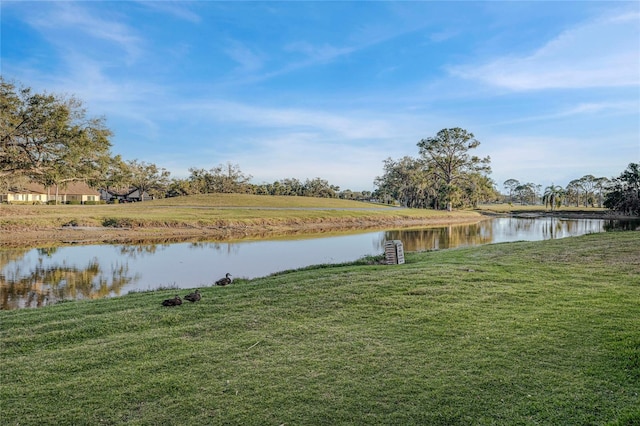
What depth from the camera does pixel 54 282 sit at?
1412 centimetres

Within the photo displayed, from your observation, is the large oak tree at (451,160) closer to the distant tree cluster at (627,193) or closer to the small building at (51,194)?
the distant tree cluster at (627,193)

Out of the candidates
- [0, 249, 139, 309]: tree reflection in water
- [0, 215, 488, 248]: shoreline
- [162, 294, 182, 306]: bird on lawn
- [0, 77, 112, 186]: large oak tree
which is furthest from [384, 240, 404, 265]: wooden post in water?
[0, 77, 112, 186]: large oak tree

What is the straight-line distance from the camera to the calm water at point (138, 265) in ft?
43.2

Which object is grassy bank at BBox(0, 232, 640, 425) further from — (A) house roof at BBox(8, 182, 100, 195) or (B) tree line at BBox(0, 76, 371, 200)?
(A) house roof at BBox(8, 182, 100, 195)

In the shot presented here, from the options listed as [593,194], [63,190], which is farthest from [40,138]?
[593,194]

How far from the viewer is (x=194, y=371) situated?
15.6ft

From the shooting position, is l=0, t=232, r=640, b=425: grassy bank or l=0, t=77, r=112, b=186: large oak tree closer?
l=0, t=232, r=640, b=425: grassy bank

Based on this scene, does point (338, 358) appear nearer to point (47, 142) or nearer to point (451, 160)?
point (47, 142)

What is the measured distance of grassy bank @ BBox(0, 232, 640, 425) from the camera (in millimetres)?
3830

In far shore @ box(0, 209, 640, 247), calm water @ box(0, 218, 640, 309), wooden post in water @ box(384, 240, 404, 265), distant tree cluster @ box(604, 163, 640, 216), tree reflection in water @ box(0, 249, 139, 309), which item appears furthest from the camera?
distant tree cluster @ box(604, 163, 640, 216)

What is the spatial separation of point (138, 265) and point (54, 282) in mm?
4153

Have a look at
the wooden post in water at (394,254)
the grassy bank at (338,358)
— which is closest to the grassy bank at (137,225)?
the wooden post in water at (394,254)

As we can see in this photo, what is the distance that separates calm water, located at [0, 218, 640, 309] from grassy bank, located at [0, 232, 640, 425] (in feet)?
17.4

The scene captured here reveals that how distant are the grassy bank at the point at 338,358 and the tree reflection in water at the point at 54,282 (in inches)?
168
